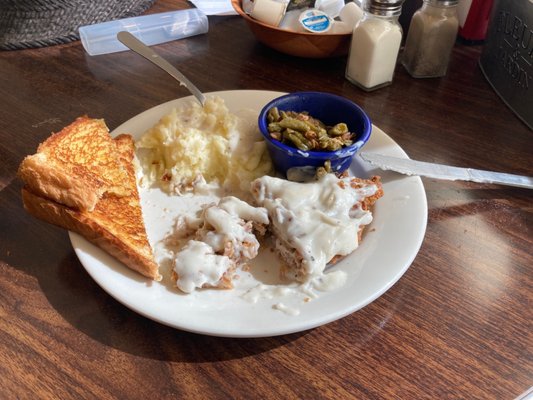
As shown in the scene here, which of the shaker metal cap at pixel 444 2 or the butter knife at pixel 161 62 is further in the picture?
the shaker metal cap at pixel 444 2

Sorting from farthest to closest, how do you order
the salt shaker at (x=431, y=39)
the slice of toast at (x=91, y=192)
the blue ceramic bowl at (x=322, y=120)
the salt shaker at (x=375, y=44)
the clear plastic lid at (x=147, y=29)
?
the clear plastic lid at (x=147, y=29) → the salt shaker at (x=431, y=39) → the salt shaker at (x=375, y=44) → the blue ceramic bowl at (x=322, y=120) → the slice of toast at (x=91, y=192)

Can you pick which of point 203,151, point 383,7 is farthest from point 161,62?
point 383,7

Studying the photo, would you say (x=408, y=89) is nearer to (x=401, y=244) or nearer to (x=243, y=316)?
(x=401, y=244)

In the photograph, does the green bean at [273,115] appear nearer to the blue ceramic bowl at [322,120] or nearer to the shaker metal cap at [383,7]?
the blue ceramic bowl at [322,120]

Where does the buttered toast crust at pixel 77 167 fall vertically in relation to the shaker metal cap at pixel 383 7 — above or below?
below

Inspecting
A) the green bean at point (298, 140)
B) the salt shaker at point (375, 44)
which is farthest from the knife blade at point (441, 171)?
the salt shaker at point (375, 44)

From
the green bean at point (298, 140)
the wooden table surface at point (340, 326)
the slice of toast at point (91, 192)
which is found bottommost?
the wooden table surface at point (340, 326)

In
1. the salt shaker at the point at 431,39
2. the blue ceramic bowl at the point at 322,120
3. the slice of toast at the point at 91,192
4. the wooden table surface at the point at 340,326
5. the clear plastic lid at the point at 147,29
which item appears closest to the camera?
the wooden table surface at the point at 340,326

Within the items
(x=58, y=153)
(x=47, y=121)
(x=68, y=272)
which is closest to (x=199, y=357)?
(x=68, y=272)
